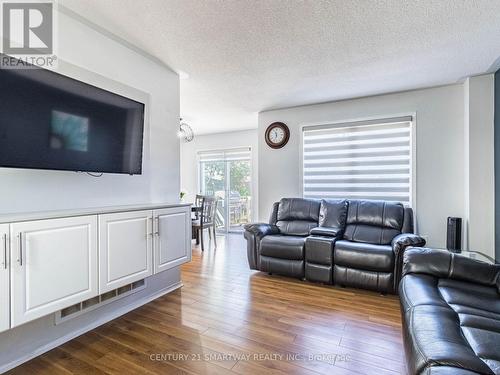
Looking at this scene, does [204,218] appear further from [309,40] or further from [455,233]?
[455,233]

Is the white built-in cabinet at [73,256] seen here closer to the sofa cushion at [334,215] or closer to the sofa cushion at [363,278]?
the sofa cushion at [363,278]

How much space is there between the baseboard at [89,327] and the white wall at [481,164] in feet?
11.6

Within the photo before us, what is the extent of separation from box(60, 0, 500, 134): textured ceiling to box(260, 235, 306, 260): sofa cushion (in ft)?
6.42

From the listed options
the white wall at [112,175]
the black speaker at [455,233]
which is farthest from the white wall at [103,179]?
the black speaker at [455,233]

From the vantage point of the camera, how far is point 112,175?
2406 mm

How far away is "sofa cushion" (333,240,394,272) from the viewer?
278 cm

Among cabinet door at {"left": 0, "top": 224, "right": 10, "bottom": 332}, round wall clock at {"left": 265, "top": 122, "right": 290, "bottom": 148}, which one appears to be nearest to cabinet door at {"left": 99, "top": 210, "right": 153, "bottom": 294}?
cabinet door at {"left": 0, "top": 224, "right": 10, "bottom": 332}

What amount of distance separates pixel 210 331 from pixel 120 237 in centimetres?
100

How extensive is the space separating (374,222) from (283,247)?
3.91ft

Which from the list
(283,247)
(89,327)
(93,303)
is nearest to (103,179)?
(93,303)

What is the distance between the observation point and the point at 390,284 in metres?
2.77

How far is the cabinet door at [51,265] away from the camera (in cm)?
146

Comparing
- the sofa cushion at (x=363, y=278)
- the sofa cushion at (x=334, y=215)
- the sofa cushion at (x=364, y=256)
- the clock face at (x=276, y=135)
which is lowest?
the sofa cushion at (x=363, y=278)

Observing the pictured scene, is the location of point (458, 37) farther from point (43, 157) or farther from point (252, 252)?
point (43, 157)
